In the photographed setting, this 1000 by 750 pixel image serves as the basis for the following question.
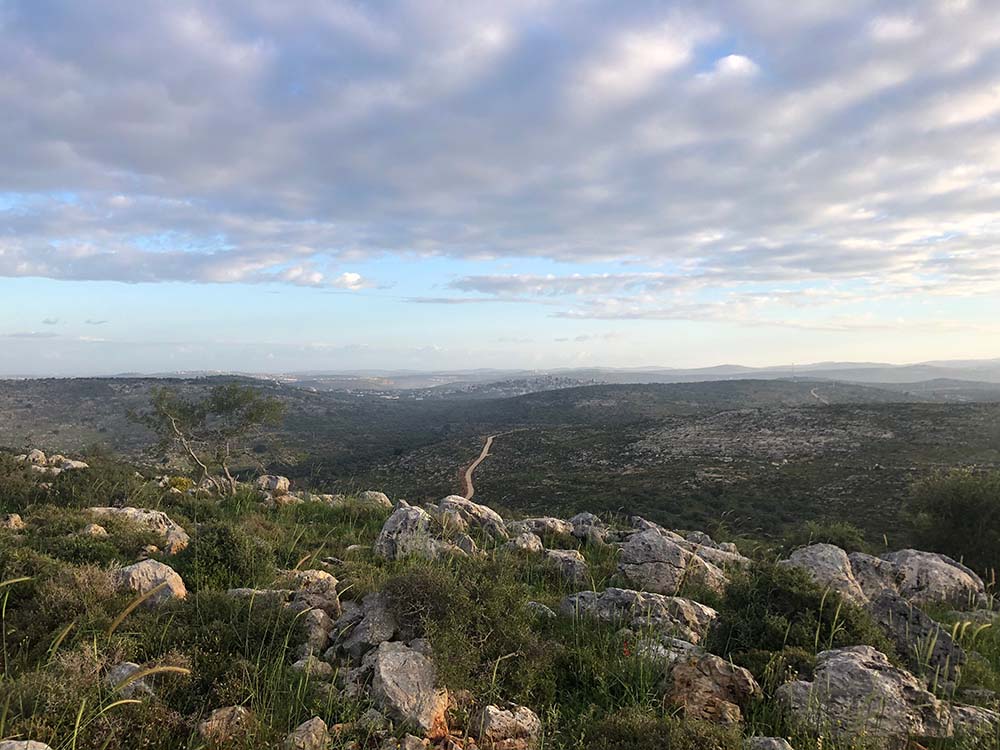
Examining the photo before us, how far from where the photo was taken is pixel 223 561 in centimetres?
916

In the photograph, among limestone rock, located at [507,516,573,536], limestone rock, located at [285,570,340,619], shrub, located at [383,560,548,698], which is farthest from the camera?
limestone rock, located at [507,516,573,536]

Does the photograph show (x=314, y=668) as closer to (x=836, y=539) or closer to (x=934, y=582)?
(x=934, y=582)

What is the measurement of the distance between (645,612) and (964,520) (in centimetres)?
2006

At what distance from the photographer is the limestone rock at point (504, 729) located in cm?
519

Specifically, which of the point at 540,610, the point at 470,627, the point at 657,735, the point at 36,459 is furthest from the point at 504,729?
the point at 36,459

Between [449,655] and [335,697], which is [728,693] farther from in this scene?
[335,697]

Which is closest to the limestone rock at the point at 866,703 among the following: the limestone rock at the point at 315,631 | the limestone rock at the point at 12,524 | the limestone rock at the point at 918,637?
the limestone rock at the point at 918,637

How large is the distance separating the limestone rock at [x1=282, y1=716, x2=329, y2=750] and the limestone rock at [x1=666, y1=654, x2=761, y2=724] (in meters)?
3.70

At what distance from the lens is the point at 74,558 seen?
31.1 ft

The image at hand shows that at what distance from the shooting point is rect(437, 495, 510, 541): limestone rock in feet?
48.3

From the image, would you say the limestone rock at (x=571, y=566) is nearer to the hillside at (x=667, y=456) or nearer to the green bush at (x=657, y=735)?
the green bush at (x=657, y=735)

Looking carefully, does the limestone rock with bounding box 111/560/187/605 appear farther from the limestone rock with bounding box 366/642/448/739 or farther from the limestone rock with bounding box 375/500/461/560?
the limestone rock with bounding box 375/500/461/560

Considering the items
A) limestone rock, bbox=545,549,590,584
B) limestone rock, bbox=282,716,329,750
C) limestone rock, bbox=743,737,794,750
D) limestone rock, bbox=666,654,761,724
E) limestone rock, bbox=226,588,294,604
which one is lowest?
limestone rock, bbox=545,549,590,584

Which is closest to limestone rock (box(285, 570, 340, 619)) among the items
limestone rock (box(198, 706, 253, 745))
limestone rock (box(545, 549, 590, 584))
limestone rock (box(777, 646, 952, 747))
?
limestone rock (box(198, 706, 253, 745))
